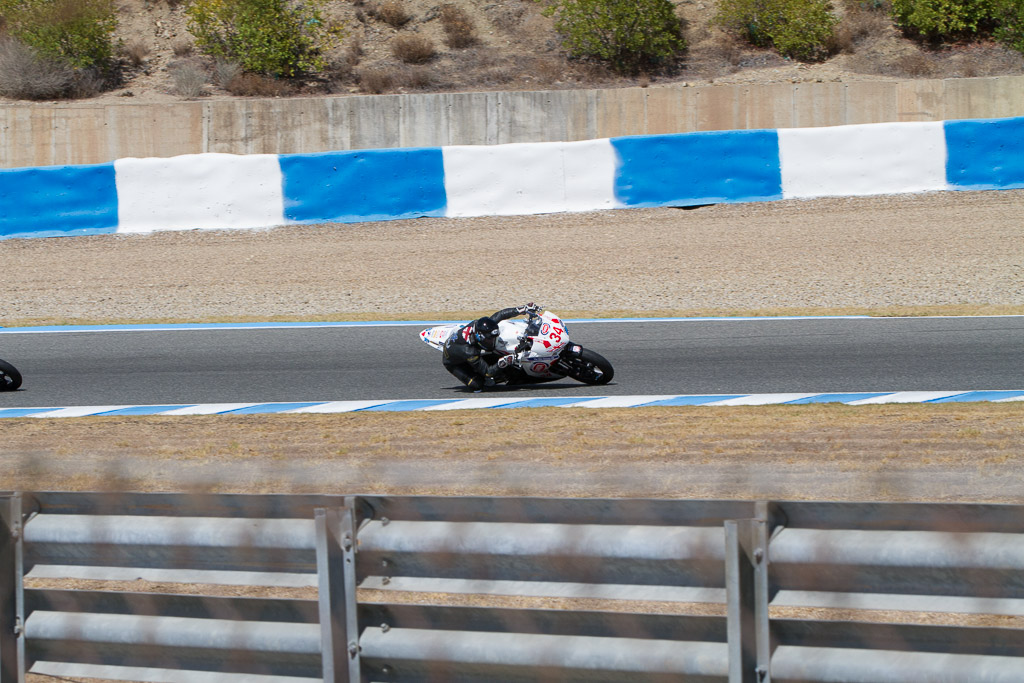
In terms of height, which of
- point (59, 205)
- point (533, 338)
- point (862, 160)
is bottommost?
point (533, 338)

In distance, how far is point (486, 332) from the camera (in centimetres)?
1001

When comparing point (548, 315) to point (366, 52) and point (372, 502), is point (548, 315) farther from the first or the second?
point (366, 52)

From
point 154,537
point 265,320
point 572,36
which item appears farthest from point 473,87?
point 154,537

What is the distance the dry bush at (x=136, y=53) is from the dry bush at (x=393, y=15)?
5777 millimetres

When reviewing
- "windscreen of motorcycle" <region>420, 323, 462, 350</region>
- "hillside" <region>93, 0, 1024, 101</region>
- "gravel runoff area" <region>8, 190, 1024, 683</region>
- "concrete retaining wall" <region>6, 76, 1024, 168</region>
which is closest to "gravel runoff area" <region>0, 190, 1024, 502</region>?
"gravel runoff area" <region>8, 190, 1024, 683</region>

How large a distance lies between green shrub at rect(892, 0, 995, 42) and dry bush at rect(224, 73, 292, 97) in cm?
1454

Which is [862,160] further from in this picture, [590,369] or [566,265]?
[590,369]

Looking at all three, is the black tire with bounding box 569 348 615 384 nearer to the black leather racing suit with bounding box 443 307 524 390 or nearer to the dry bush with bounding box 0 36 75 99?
the black leather racing suit with bounding box 443 307 524 390

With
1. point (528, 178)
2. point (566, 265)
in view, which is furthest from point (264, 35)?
point (566, 265)

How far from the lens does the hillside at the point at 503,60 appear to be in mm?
26172

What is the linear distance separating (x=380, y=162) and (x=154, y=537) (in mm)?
15923

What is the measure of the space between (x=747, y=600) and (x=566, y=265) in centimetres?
1434

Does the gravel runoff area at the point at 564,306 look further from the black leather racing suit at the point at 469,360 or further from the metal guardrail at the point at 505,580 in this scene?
the black leather racing suit at the point at 469,360

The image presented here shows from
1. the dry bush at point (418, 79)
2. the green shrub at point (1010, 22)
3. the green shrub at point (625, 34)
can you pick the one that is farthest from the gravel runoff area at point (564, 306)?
the green shrub at point (1010, 22)
